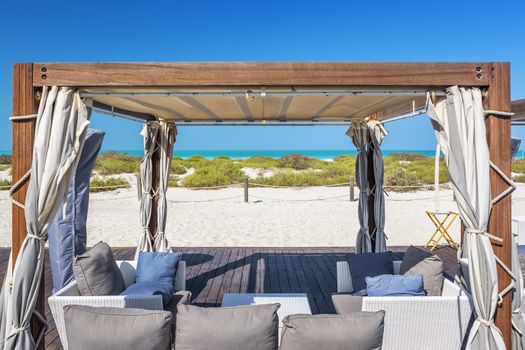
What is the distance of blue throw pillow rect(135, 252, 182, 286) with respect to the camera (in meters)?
3.46

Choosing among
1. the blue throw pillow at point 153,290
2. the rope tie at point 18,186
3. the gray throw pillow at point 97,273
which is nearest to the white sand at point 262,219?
the blue throw pillow at point 153,290

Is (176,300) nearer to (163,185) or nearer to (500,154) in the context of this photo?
(163,185)

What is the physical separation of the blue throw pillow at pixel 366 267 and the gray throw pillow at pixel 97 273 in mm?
1960

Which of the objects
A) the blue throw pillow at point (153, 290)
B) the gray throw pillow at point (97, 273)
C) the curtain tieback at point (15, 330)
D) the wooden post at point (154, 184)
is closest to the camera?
the curtain tieback at point (15, 330)

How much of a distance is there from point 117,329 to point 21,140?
1411 mm

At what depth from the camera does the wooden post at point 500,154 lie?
2496 mm

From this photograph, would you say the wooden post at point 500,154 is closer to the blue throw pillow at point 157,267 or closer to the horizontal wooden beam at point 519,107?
the horizontal wooden beam at point 519,107

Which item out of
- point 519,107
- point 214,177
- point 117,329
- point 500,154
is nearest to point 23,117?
point 117,329

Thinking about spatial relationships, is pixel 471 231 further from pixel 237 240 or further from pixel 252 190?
pixel 252 190

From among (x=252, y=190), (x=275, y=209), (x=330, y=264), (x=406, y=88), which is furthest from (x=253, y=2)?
(x=406, y=88)

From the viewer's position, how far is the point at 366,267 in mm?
3508

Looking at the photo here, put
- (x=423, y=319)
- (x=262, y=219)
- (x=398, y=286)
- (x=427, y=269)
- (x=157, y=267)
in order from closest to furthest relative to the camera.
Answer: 1. (x=423, y=319)
2. (x=398, y=286)
3. (x=427, y=269)
4. (x=157, y=267)
5. (x=262, y=219)

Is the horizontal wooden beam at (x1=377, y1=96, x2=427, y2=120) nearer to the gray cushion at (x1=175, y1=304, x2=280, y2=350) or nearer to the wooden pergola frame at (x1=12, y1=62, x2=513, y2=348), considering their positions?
the wooden pergola frame at (x1=12, y1=62, x2=513, y2=348)

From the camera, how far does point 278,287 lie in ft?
14.5
